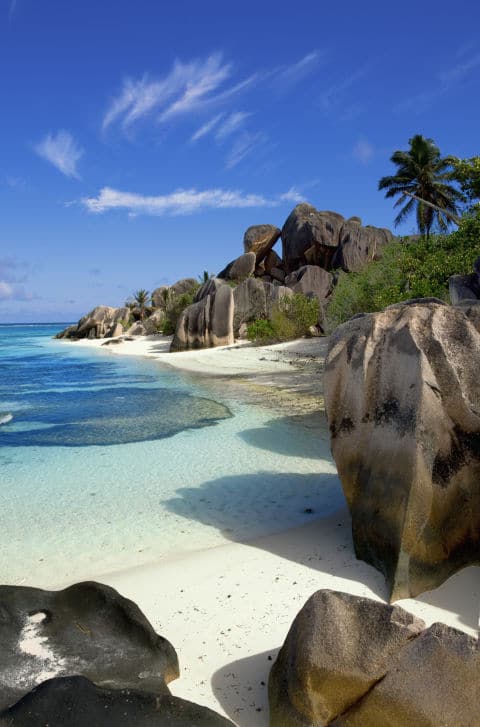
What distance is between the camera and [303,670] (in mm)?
2852

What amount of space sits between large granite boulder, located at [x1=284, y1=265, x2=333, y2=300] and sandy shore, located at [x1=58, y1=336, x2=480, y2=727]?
35.2 m

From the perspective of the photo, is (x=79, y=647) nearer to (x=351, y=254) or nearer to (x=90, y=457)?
(x=90, y=457)

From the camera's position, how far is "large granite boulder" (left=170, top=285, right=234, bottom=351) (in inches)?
1245

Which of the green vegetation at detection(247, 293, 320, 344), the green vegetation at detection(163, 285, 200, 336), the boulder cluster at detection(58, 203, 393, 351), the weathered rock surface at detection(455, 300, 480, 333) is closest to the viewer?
the weathered rock surface at detection(455, 300, 480, 333)

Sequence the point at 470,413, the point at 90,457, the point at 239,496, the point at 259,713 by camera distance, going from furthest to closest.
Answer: the point at 90,457
the point at 239,496
the point at 470,413
the point at 259,713

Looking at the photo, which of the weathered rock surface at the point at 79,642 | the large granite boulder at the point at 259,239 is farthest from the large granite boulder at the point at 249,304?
the weathered rock surface at the point at 79,642

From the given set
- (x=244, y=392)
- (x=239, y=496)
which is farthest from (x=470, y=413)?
(x=244, y=392)

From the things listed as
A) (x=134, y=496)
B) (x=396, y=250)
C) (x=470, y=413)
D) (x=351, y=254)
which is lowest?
(x=134, y=496)

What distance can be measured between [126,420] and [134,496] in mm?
5442

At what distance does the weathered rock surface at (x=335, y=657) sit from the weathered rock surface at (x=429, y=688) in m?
0.06

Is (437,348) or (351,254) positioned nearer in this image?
(437,348)

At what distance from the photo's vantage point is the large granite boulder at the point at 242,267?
4691 cm

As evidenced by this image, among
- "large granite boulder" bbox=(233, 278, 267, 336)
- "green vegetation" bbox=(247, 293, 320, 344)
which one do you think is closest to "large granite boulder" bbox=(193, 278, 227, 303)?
"large granite boulder" bbox=(233, 278, 267, 336)

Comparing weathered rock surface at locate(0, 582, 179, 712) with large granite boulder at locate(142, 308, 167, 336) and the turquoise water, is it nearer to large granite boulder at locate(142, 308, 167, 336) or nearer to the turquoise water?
the turquoise water
